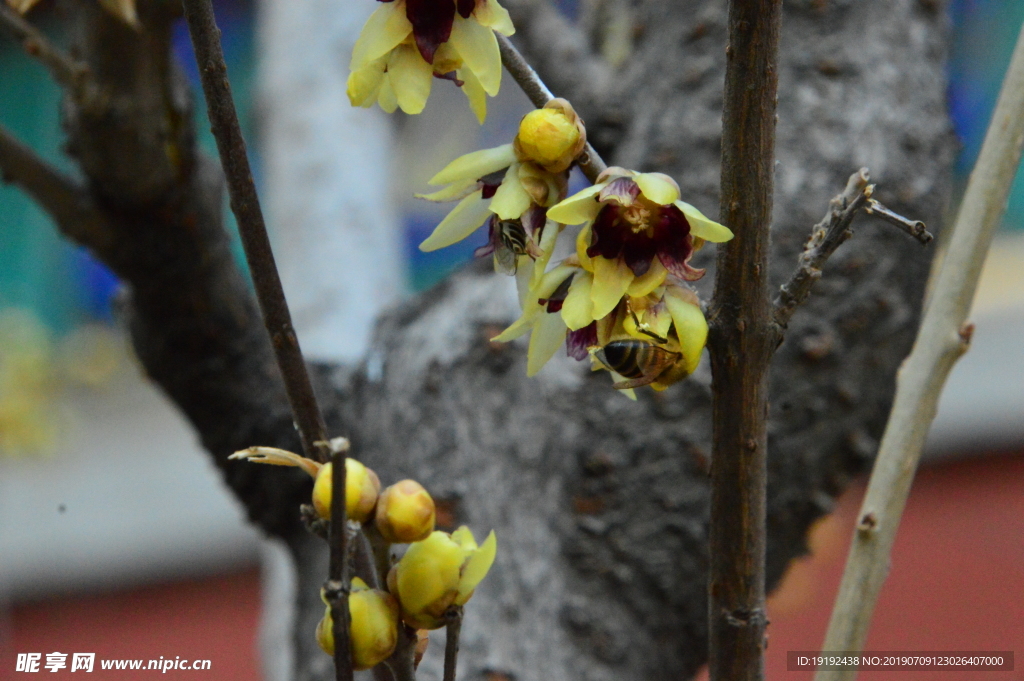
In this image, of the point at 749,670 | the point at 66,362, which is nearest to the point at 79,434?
the point at 66,362

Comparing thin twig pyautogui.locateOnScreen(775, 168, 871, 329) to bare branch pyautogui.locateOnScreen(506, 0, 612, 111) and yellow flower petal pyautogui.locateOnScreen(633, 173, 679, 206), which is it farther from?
bare branch pyautogui.locateOnScreen(506, 0, 612, 111)

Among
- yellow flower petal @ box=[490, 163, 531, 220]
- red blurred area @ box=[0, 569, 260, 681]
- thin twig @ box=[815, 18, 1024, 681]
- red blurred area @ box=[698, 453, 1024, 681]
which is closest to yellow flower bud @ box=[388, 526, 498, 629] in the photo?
yellow flower petal @ box=[490, 163, 531, 220]

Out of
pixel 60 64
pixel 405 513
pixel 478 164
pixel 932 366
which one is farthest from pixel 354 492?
pixel 60 64

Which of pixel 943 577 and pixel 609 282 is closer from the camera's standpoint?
pixel 609 282

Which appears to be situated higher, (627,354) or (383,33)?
(383,33)

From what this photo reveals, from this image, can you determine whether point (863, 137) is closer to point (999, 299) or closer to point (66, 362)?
point (999, 299)

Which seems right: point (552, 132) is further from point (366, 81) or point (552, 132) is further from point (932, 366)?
point (932, 366)

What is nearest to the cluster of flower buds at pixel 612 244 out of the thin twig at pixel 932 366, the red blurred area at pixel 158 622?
the thin twig at pixel 932 366
